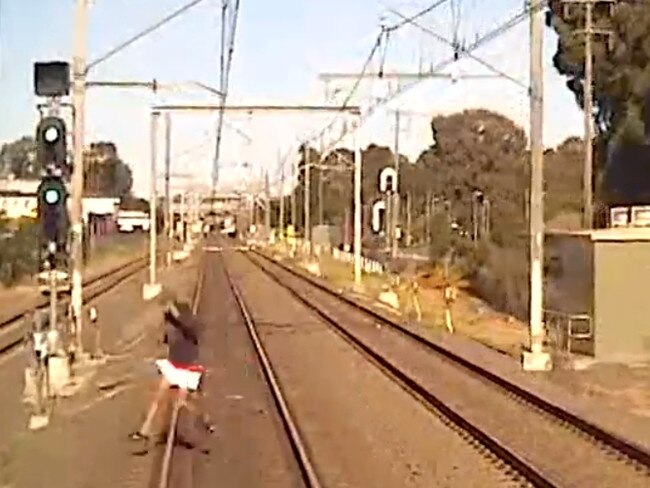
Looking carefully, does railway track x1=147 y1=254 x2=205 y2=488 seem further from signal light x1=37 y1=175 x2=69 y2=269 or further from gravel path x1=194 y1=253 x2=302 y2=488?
signal light x1=37 y1=175 x2=69 y2=269

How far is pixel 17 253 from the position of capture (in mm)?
70188

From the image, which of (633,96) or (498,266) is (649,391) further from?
(633,96)

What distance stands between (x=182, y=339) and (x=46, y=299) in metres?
34.9

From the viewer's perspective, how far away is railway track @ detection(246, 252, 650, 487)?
54.0 feet

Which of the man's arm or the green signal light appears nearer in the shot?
the man's arm

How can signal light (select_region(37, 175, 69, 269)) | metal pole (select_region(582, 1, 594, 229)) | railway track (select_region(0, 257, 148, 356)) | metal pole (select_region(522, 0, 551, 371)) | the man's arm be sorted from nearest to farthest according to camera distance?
the man's arm < signal light (select_region(37, 175, 69, 269)) < metal pole (select_region(522, 0, 551, 371)) < railway track (select_region(0, 257, 148, 356)) < metal pole (select_region(582, 1, 594, 229))

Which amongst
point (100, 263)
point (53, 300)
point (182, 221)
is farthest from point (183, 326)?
point (182, 221)

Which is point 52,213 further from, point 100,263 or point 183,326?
point 100,263

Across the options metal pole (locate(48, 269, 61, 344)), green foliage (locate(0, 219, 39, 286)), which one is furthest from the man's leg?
green foliage (locate(0, 219, 39, 286))

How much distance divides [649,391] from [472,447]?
8083 mm

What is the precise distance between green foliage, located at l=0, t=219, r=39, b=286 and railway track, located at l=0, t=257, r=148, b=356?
2888 mm

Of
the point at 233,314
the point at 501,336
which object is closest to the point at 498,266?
the point at 233,314

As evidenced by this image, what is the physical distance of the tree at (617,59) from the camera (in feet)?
212

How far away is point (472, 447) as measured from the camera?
18594mm
